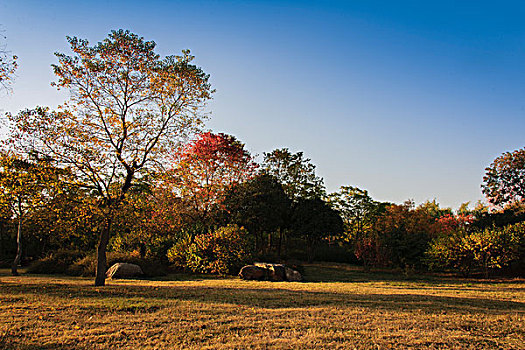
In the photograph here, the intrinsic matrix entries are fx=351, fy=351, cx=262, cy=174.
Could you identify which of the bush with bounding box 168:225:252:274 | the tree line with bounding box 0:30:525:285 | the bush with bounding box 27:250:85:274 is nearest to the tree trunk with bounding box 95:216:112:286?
the tree line with bounding box 0:30:525:285

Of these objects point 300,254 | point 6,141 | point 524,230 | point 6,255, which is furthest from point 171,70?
point 6,255

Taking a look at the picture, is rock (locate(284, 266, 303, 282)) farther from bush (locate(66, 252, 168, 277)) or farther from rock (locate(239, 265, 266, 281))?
Answer: bush (locate(66, 252, 168, 277))

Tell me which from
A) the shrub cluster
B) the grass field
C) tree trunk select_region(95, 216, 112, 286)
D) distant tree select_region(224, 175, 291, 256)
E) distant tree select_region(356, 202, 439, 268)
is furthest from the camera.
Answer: distant tree select_region(224, 175, 291, 256)

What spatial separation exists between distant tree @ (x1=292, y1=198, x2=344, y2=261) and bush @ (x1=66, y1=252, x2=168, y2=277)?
9.86 metres

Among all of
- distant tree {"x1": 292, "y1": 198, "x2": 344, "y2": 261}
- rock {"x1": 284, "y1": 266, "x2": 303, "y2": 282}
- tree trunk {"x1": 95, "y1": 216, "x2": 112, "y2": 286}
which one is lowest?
rock {"x1": 284, "y1": 266, "x2": 303, "y2": 282}

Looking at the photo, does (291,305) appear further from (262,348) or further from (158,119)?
(158,119)

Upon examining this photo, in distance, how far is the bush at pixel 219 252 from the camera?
14711 mm

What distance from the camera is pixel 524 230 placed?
53.9ft

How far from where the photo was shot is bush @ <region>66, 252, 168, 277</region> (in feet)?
48.0

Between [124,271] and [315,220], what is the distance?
12.1 meters

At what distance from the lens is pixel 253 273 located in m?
13.2

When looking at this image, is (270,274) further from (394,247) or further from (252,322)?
(394,247)

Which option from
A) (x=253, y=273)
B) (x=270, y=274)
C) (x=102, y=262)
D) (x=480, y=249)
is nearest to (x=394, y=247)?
(x=480, y=249)

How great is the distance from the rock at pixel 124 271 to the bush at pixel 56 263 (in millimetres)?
3540
